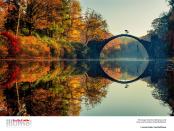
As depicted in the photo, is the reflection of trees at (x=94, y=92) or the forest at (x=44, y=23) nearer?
the reflection of trees at (x=94, y=92)

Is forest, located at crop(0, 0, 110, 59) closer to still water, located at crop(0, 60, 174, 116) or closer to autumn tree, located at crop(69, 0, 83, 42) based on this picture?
autumn tree, located at crop(69, 0, 83, 42)

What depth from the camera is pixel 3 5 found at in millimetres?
5320

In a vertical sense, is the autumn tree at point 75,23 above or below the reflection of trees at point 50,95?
above

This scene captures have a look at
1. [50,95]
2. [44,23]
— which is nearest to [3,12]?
[44,23]

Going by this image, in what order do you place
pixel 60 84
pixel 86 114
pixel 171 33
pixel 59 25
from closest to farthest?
pixel 86 114 → pixel 60 84 → pixel 59 25 → pixel 171 33

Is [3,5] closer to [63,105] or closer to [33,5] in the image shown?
[33,5]

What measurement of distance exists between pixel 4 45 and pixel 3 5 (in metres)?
0.95
